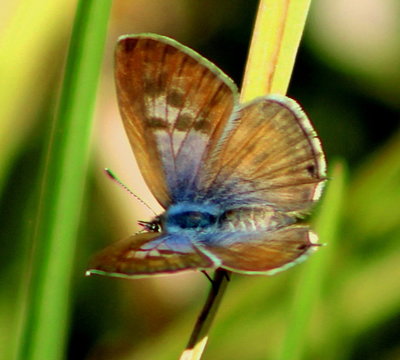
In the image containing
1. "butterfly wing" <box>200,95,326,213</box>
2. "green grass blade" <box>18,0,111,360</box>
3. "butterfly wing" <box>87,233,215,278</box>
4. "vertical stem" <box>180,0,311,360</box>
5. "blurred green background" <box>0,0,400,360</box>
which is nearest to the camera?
"green grass blade" <box>18,0,111,360</box>

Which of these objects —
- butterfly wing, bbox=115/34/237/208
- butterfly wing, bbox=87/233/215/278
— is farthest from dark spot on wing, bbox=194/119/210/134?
butterfly wing, bbox=87/233/215/278

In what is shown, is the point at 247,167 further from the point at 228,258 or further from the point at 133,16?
the point at 133,16

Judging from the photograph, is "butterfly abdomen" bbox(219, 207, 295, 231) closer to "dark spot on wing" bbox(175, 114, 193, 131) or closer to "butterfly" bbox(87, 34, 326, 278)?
"butterfly" bbox(87, 34, 326, 278)

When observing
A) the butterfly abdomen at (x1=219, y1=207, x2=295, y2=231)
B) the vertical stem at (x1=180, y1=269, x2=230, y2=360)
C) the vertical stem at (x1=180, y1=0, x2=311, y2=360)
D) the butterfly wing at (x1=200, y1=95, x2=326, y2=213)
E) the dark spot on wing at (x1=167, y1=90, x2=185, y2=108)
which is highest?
the vertical stem at (x1=180, y1=0, x2=311, y2=360)

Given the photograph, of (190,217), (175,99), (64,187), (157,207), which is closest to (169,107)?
(175,99)

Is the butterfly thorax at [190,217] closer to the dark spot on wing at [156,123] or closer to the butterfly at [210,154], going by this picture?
the butterfly at [210,154]

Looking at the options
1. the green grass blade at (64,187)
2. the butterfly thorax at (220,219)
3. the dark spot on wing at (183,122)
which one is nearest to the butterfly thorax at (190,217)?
the butterfly thorax at (220,219)
